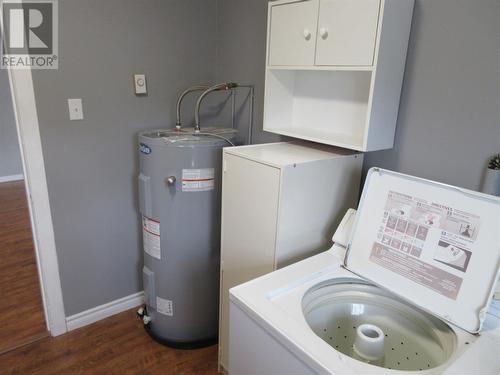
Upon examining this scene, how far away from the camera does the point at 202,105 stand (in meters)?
2.32

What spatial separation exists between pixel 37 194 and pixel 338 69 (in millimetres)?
1589

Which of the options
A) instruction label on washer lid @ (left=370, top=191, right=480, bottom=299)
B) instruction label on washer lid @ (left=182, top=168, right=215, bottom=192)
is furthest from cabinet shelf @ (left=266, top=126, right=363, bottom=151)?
instruction label on washer lid @ (left=182, top=168, right=215, bottom=192)

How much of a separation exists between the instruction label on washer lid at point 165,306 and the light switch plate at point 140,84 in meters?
1.16

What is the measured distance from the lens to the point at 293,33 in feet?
5.06

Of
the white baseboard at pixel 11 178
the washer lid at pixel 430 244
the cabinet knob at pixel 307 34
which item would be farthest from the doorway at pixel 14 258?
the cabinet knob at pixel 307 34

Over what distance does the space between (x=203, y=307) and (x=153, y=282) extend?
0.31 metres

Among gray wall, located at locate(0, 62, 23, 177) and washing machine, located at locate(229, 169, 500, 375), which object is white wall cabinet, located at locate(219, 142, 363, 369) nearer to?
washing machine, located at locate(229, 169, 500, 375)

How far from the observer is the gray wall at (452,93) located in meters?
1.22

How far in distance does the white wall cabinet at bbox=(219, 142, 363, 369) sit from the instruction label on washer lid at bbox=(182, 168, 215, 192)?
0.20 m

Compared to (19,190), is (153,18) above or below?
above

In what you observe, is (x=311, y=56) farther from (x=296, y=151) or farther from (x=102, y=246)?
(x=102, y=246)

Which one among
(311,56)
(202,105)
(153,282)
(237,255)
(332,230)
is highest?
(311,56)

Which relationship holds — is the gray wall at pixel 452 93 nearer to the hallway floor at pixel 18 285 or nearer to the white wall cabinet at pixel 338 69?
the white wall cabinet at pixel 338 69

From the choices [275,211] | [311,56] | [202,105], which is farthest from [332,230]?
[202,105]
